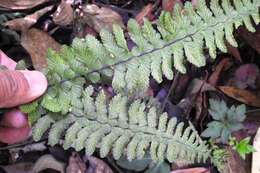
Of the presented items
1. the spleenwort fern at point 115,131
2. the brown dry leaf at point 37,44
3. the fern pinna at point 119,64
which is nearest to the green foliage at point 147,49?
the fern pinna at point 119,64

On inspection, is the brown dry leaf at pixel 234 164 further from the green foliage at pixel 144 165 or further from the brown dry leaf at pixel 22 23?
the brown dry leaf at pixel 22 23

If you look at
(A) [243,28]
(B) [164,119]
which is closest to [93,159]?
(B) [164,119]

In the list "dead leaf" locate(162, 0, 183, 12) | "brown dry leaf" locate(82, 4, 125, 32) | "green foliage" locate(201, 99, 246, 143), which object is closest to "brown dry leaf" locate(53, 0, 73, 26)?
"brown dry leaf" locate(82, 4, 125, 32)

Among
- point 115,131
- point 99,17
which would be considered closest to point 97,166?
point 115,131

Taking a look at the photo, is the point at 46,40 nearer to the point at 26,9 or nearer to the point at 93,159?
the point at 26,9

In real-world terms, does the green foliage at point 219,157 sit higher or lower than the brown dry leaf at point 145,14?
lower
